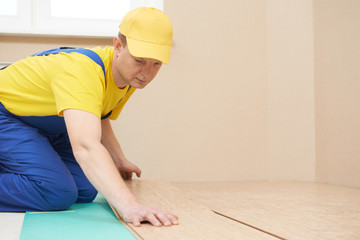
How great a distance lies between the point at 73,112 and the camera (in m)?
1.32

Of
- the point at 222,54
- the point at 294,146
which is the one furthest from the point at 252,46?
the point at 294,146

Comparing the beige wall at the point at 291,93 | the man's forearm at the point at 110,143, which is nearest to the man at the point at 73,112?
the man's forearm at the point at 110,143

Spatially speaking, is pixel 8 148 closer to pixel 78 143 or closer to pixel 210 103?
pixel 78 143

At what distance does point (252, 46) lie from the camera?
9.78 ft

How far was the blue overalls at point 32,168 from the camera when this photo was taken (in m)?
1.57

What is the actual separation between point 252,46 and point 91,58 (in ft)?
5.65

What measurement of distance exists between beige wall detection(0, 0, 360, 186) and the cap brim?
1412 mm

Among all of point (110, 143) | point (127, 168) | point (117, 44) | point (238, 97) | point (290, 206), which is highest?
point (117, 44)

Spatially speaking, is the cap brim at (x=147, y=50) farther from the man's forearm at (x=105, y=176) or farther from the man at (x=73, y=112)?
the man's forearm at (x=105, y=176)

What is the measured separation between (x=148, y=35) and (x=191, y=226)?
2.08 ft

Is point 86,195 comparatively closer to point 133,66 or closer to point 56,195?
point 56,195

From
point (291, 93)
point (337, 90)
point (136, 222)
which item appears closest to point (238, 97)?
point (291, 93)

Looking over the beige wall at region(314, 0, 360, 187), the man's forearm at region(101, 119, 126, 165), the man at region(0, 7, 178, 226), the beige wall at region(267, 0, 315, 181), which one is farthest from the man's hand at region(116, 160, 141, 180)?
the beige wall at region(314, 0, 360, 187)

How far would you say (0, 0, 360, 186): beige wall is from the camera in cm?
279
